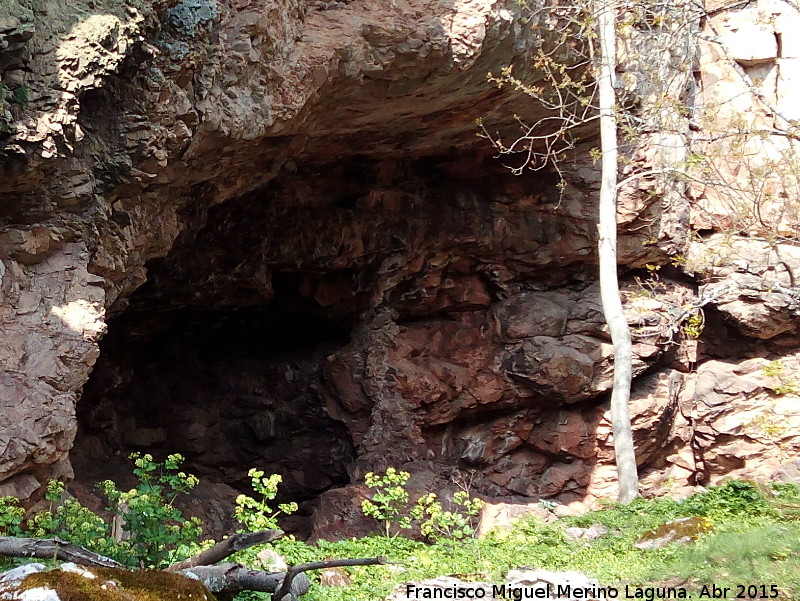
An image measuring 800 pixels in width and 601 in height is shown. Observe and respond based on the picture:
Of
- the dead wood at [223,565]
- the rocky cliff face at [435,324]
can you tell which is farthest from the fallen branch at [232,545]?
the rocky cliff face at [435,324]

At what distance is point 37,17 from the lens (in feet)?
16.3

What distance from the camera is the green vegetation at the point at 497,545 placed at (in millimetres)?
4047

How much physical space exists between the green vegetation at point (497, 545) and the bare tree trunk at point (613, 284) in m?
1.65

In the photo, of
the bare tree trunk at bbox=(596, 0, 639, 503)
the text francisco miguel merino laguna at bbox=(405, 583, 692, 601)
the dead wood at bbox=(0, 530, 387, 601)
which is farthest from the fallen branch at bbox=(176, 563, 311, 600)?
the bare tree trunk at bbox=(596, 0, 639, 503)

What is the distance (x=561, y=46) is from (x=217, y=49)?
3968mm

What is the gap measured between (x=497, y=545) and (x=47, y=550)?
130 inches

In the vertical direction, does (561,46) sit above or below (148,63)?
above

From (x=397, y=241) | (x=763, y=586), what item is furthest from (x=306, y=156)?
(x=763, y=586)

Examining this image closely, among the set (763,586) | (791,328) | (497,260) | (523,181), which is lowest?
(763,586)

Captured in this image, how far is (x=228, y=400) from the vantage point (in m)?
11.6

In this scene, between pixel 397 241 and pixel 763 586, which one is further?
pixel 397 241

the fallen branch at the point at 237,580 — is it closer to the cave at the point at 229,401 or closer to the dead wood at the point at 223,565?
the dead wood at the point at 223,565

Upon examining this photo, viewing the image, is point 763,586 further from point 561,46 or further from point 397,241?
point 397,241

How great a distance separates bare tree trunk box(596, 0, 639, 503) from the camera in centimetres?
849
